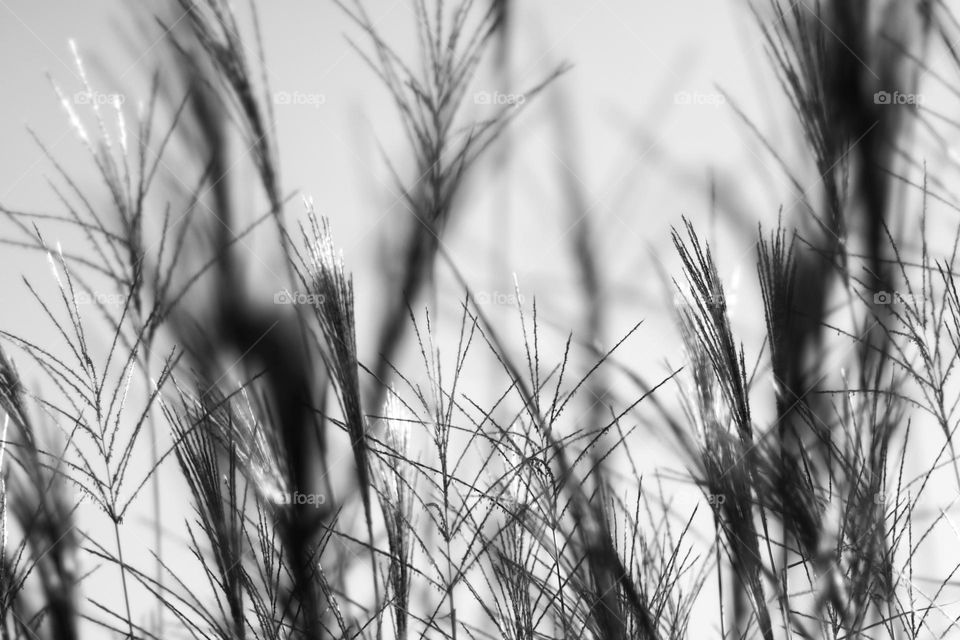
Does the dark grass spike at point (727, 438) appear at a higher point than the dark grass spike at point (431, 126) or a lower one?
lower

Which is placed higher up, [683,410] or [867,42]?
[867,42]

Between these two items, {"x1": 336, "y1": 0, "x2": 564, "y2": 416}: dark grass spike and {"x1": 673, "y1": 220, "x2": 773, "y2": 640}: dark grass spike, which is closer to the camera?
{"x1": 673, "y1": 220, "x2": 773, "y2": 640}: dark grass spike

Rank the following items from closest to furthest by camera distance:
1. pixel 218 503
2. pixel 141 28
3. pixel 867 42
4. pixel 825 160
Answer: pixel 218 503 → pixel 825 160 → pixel 867 42 → pixel 141 28

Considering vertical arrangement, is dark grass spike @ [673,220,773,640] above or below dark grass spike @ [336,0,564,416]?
below

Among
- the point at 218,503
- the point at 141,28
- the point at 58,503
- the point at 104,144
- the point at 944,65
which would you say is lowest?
the point at 218,503

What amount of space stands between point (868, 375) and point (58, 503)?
32.4 inches

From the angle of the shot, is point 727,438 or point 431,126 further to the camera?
point 431,126

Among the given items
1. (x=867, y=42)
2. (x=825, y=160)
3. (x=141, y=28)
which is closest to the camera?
(x=825, y=160)

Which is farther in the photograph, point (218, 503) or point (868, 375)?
point (868, 375)

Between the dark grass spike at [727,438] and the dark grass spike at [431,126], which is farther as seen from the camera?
the dark grass spike at [431,126]

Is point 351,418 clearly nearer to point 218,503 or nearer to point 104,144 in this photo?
point 218,503

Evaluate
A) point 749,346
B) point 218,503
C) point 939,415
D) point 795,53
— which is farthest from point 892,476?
point 218,503

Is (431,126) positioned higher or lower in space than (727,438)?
higher

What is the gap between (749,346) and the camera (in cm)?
99
